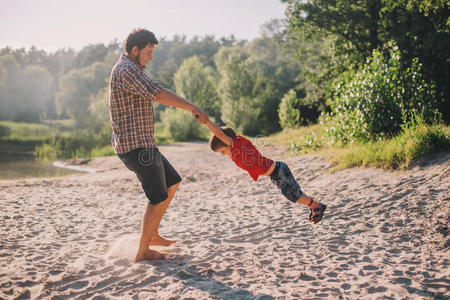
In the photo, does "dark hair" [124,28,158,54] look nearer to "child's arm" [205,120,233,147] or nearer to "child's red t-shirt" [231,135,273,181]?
"child's arm" [205,120,233,147]

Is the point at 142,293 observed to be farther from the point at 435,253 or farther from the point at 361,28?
the point at 361,28

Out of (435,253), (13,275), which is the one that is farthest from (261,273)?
(13,275)

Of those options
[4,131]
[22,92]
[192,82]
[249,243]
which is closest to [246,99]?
[192,82]

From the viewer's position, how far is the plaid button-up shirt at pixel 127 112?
9.80 ft

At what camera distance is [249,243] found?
4.02m

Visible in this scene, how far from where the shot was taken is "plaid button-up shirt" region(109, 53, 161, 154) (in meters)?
2.99

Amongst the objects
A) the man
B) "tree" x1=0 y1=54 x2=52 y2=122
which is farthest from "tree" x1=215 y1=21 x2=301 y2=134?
the man

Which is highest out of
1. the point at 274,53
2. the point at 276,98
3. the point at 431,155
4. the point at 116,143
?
the point at 274,53

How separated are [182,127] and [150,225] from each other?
69.1 ft

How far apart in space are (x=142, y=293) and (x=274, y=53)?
2738 inches

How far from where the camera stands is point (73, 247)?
4.00 meters

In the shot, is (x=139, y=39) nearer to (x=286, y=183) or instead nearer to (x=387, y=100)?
(x=286, y=183)

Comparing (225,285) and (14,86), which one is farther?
(14,86)

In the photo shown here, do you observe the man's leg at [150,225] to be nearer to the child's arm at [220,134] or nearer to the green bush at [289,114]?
the child's arm at [220,134]
